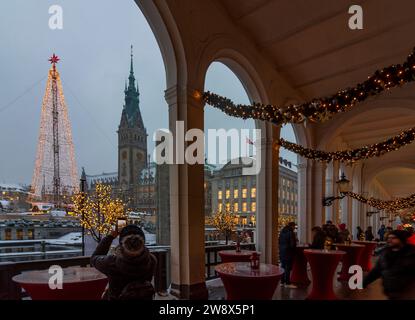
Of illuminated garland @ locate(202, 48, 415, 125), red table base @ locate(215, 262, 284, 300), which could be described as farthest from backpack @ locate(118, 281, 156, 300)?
illuminated garland @ locate(202, 48, 415, 125)

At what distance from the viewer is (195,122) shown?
5.65m

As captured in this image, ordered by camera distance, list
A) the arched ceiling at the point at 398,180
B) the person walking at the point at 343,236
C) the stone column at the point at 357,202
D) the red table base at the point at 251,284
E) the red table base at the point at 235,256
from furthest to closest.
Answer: the arched ceiling at the point at 398,180, the stone column at the point at 357,202, the person walking at the point at 343,236, the red table base at the point at 235,256, the red table base at the point at 251,284

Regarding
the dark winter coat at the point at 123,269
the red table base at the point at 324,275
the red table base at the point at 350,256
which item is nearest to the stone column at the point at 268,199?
the red table base at the point at 350,256

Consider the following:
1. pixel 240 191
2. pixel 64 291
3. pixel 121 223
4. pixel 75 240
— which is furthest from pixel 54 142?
Result: pixel 240 191

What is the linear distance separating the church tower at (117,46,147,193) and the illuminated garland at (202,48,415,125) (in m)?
75.0

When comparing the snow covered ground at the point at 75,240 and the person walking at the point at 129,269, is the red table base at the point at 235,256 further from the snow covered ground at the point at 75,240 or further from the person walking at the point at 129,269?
the snow covered ground at the point at 75,240

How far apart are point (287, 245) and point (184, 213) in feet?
9.42

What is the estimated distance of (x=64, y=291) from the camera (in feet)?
10.1

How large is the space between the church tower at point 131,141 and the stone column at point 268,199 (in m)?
72.6

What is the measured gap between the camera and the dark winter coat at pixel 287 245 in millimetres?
6941
